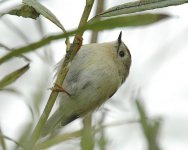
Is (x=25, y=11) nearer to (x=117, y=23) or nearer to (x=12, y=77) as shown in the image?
(x=12, y=77)

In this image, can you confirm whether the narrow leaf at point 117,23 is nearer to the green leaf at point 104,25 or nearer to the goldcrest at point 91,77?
the green leaf at point 104,25

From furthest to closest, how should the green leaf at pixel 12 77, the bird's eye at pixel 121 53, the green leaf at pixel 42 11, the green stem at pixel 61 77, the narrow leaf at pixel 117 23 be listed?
the bird's eye at pixel 121 53 < the green leaf at pixel 42 11 < the green leaf at pixel 12 77 < the green stem at pixel 61 77 < the narrow leaf at pixel 117 23

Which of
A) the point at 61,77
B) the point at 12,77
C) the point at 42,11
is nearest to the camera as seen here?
the point at 61,77

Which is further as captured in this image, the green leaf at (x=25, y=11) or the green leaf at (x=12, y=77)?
the green leaf at (x=25, y=11)

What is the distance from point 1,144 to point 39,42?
0.34 meters

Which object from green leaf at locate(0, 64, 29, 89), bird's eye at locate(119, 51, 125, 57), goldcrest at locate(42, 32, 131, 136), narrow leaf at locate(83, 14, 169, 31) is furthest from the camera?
bird's eye at locate(119, 51, 125, 57)

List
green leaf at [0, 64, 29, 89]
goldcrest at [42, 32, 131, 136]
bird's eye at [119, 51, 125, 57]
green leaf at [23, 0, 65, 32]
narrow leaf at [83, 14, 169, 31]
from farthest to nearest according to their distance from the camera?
bird's eye at [119, 51, 125, 57], goldcrest at [42, 32, 131, 136], green leaf at [23, 0, 65, 32], green leaf at [0, 64, 29, 89], narrow leaf at [83, 14, 169, 31]

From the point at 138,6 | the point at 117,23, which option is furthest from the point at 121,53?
the point at 117,23

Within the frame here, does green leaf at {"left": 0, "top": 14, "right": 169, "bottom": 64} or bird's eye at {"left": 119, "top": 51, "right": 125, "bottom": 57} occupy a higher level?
bird's eye at {"left": 119, "top": 51, "right": 125, "bottom": 57}

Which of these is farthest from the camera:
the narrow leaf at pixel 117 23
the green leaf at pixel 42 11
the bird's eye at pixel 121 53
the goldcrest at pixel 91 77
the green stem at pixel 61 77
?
the bird's eye at pixel 121 53

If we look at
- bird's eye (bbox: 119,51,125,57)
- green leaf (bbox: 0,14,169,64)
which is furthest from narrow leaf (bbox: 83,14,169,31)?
bird's eye (bbox: 119,51,125,57)

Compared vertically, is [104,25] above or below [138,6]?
below

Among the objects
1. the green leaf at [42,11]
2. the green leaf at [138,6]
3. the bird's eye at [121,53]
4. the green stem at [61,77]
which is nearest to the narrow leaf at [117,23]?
the green stem at [61,77]

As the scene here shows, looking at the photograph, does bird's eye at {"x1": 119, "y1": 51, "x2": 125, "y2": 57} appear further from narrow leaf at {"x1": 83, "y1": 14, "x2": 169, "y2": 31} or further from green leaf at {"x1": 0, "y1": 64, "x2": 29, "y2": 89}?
narrow leaf at {"x1": 83, "y1": 14, "x2": 169, "y2": 31}
